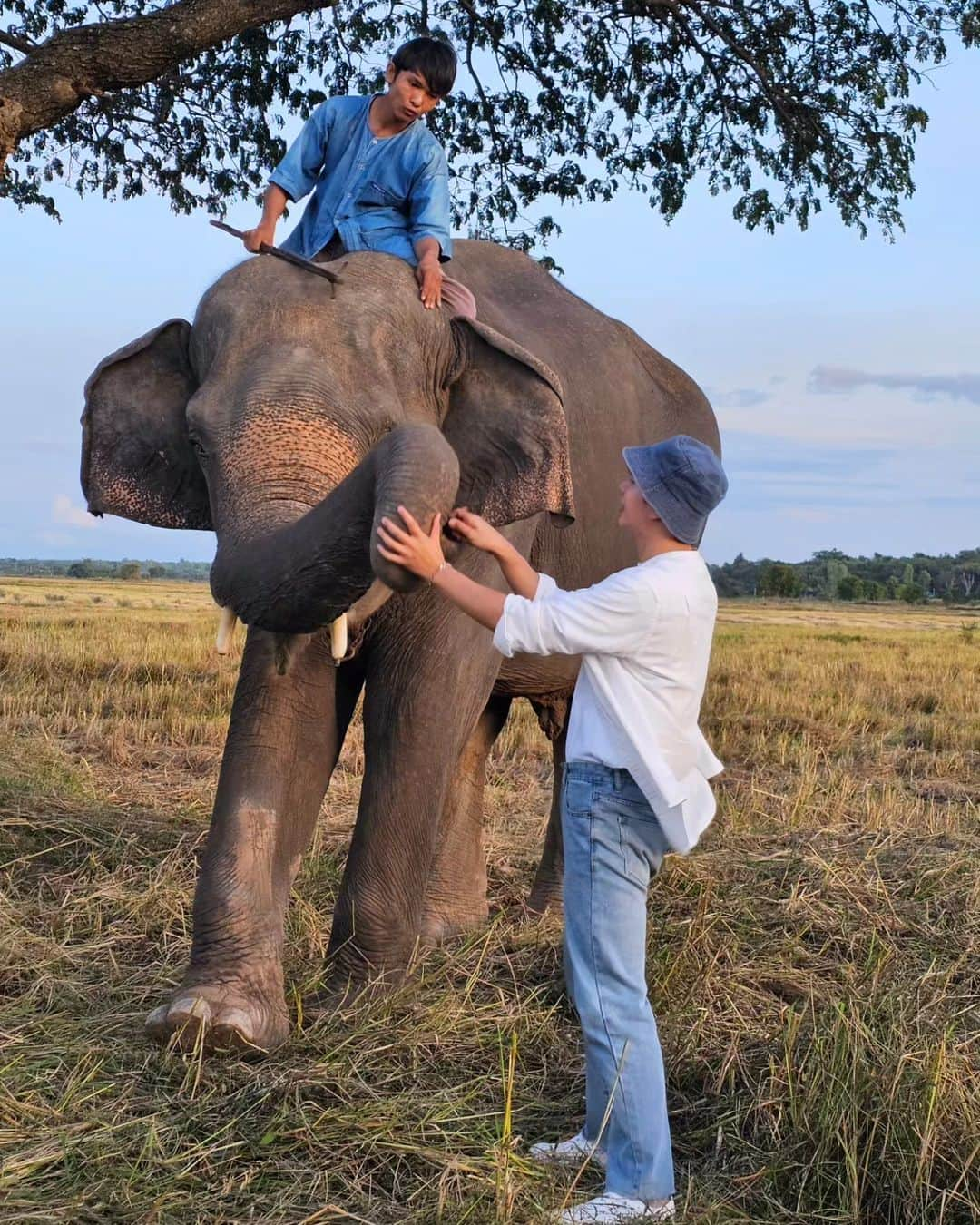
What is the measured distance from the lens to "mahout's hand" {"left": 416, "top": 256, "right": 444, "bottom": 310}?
192 inches

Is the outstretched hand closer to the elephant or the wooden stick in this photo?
the elephant

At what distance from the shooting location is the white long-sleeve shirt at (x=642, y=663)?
11.2ft

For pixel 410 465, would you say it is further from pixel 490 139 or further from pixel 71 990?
pixel 490 139

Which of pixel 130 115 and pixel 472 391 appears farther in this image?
pixel 130 115

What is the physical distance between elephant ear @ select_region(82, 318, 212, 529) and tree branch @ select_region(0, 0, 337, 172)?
386cm

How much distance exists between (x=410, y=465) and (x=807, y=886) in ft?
10.9

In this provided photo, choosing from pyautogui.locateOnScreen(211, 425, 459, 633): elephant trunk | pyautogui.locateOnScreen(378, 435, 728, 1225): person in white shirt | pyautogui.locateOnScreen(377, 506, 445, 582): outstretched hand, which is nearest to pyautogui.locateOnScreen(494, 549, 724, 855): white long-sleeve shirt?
pyautogui.locateOnScreen(378, 435, 728, 1225): person in white shirt

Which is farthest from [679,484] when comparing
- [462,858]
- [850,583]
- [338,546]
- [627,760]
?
[850,583]

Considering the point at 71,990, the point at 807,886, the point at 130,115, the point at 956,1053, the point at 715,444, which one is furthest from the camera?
the point at 130,115

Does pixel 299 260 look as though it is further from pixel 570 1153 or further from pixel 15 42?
pixel 15 42

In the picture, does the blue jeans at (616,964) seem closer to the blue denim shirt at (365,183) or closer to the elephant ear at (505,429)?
the elephant ear at (505,429)

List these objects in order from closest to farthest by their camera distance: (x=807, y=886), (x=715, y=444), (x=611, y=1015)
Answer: (x=611, y=1015) → (x=807, y=886) → (x=715, y=444)

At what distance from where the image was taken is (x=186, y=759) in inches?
407

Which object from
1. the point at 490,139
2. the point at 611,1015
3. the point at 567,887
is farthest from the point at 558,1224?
the point at 490,139
